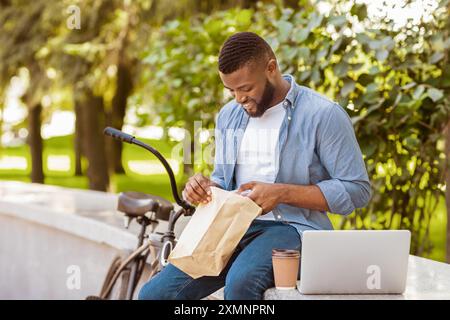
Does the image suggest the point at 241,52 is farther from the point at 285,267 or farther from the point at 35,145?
the point at 35,145

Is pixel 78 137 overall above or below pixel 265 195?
below

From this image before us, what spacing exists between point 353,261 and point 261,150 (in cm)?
65

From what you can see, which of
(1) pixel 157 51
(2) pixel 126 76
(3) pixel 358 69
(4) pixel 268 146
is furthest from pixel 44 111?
(4) pixel 268 146

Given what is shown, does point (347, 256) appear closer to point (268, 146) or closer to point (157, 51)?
point (268, 146)

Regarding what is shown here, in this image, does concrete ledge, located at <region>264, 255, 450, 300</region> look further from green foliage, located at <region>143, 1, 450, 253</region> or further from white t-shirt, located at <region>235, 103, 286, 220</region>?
green foliage, located at <region>143, 1, 450, 253</region>

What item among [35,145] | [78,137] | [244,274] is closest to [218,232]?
[244,274]

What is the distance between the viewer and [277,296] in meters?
3.10

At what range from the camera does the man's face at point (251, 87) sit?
330 cm

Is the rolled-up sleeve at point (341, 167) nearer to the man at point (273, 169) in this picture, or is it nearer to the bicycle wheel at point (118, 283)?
the man at point (273, 169)

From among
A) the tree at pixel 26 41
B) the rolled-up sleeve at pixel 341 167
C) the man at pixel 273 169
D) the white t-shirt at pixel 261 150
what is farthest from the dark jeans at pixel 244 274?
the tree at pixel 26 41

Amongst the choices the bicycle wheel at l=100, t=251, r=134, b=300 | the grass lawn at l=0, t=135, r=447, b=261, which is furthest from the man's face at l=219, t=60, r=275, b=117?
the grass lawn at l=0, t=135, r=447, b=261

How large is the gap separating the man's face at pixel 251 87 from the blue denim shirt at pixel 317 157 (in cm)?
8

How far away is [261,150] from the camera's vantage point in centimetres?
348
